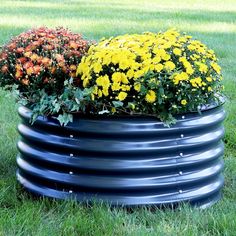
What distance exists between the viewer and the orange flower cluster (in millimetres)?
3828

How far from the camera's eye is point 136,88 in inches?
141

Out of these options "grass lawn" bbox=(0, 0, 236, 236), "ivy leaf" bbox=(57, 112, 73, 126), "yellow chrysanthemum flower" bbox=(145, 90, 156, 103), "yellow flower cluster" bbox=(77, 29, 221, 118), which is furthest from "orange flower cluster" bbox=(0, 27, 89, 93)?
"grass lawn" bbox=(0, 0, 236, 236)

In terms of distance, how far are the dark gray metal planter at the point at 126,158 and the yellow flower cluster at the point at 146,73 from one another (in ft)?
0.43

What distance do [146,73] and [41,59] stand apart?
0.63 m

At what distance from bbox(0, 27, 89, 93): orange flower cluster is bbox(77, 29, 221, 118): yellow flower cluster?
0.42 feet

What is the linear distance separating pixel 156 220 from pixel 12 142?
5.97 feet

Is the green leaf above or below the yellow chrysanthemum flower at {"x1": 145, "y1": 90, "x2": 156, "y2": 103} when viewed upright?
below

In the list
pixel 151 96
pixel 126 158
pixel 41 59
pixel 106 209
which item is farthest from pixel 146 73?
pixel 106 209

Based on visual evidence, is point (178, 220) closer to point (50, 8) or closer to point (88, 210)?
point (88, 210)

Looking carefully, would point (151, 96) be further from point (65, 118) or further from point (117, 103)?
point (65, 118)

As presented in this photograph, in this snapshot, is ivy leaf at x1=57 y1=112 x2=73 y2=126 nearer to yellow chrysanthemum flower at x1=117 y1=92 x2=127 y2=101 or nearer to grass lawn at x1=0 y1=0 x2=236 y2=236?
yellow chrysanthemum flower at x1=117 y1=92 x2=127 y2=101

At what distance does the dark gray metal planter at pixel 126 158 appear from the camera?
3586 millimetres

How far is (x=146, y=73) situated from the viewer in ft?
11.7

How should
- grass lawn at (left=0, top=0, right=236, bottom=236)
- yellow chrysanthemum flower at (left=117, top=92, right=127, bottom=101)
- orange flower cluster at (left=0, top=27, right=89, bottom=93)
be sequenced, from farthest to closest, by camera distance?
orange flower cluster at (left=0, top=27, right=89, bottom=93) → yellow chrysanthemum flower at (left=117, top=92, right=127, bottom=101) → grass lawn at (left=0, top=0, right=236, bottom=236)
